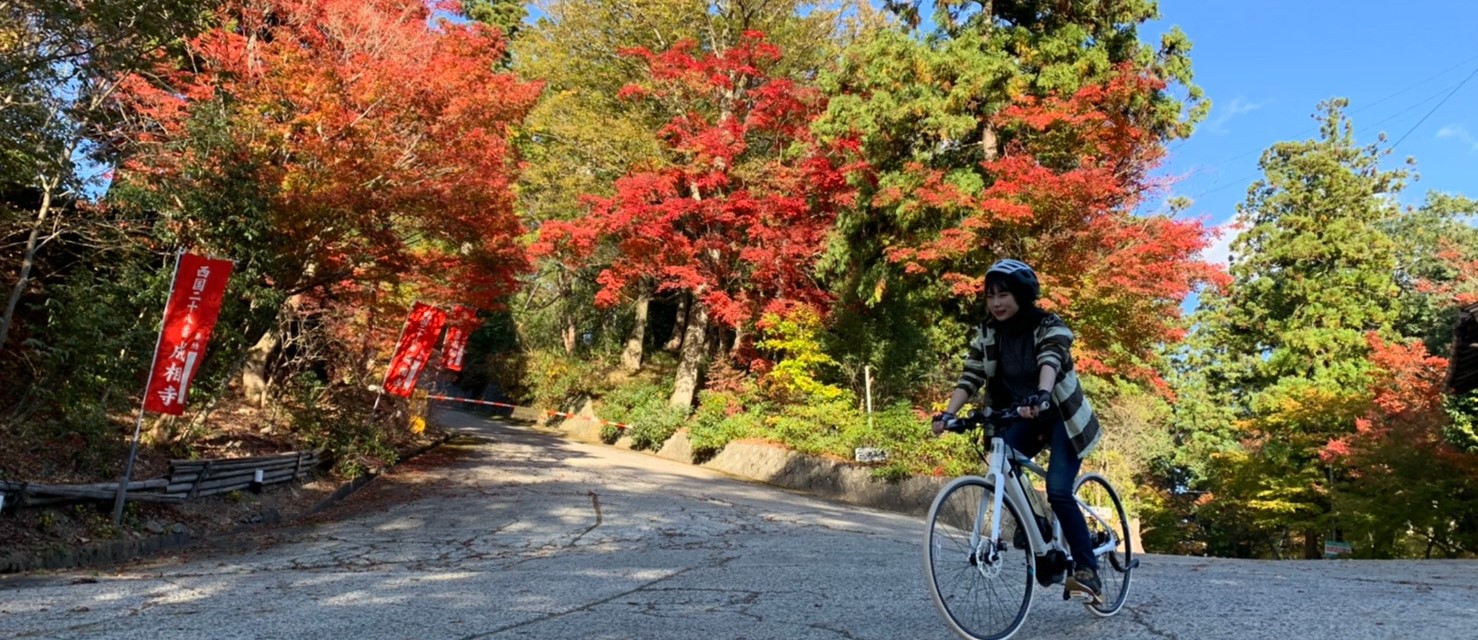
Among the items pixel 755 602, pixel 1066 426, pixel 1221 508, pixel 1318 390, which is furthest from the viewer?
pixel 1221 508

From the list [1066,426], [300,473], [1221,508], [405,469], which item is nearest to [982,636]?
[1066,426]

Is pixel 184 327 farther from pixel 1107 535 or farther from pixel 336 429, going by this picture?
pixel 1107 535

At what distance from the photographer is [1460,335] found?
9.30m

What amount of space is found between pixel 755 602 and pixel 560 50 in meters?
19.7

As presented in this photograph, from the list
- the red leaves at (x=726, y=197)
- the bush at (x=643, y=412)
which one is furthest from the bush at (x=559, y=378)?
the red leaves at (x=726, y=197)

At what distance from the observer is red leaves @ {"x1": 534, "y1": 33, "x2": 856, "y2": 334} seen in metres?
16.4

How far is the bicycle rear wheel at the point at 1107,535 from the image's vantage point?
349cm

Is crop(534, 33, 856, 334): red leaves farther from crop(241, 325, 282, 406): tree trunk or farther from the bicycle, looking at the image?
the bicycle

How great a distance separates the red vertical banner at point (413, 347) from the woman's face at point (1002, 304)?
12.6 m

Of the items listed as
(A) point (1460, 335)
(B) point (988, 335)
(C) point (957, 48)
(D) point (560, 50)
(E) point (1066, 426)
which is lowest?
(E) point (1066, 426)

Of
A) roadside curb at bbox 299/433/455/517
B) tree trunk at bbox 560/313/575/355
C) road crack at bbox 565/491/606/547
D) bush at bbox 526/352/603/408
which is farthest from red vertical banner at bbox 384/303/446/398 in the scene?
tree trunk at bbox 560/313/575/355

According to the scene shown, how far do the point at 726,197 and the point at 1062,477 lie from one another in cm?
1522

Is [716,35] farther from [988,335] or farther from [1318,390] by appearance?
[988,335]

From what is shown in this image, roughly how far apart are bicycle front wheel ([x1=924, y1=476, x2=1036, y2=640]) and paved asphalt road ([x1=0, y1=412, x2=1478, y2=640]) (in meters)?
0.21
